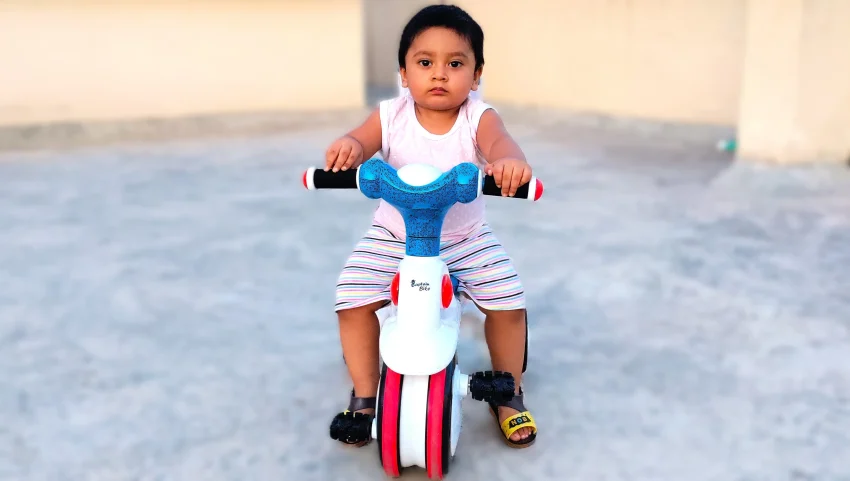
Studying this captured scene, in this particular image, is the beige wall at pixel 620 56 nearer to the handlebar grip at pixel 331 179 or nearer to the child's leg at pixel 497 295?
the child's leg at pixel 497 295

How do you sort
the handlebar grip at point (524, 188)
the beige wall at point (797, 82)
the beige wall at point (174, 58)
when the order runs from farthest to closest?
the beige wall at point (174, 58) → the beige wall at point (797, 82) → the handlebar grip at point (524, 188)

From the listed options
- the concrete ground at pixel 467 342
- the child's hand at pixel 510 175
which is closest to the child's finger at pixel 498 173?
the child's hand at pixel 510 175

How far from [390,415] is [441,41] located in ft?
2.60

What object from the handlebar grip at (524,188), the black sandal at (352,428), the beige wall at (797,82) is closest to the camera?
the handlebar grip at (524,188)

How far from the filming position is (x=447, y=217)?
1906 millimetres

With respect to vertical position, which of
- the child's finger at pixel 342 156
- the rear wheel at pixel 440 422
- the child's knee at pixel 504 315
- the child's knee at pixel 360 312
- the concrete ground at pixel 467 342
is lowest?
the concrete ground at pixel 467 342

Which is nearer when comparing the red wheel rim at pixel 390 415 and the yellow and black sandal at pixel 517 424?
the red wheel rim at pixel 390 415

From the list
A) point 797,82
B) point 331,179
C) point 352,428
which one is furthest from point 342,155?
point 797,82

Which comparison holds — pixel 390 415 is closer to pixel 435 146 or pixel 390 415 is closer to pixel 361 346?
pixel 361 346

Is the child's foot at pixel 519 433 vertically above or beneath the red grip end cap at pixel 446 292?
beneath

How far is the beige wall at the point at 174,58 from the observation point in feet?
19.9

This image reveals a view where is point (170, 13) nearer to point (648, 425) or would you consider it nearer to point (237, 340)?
point (237, 340)

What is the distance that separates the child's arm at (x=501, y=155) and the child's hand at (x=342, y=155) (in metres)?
0.29

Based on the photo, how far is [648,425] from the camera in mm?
1914
